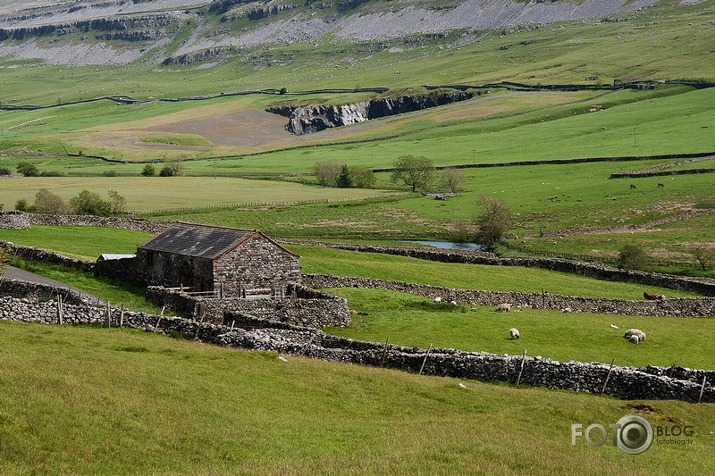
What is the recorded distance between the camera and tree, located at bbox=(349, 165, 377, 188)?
160m

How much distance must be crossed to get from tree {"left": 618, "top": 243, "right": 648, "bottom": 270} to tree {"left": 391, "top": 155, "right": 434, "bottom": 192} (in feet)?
217

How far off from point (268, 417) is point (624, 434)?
10063 mm

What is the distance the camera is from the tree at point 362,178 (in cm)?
15988

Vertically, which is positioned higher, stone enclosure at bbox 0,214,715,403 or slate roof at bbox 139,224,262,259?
slate roof at bbox 139,224,262,259

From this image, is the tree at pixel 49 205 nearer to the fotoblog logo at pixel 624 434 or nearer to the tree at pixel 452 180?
the tree at pixel 452 180

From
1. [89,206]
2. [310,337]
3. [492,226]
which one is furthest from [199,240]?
[89,206]

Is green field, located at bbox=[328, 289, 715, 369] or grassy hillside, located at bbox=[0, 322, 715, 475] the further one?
green field, located at bbox=[328, 289, 715, 369]

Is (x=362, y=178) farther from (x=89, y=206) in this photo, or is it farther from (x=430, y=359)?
(x=430, y=359)

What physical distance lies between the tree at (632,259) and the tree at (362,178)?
75.4 meters

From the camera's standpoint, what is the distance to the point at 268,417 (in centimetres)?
2534

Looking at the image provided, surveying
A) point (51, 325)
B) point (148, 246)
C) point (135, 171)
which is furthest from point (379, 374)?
point (135, 171)

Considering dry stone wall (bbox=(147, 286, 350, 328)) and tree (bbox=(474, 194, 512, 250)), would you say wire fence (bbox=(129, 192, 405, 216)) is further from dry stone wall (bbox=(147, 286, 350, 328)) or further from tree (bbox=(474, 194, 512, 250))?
dry stone wall (bbox=(147, 286, 350, 328))

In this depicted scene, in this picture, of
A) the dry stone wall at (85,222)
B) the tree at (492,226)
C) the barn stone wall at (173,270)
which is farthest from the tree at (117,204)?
the barn stone wall at (173,270)

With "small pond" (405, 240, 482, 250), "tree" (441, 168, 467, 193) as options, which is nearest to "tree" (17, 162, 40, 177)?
"tree" (441, 168, 467, 193)
